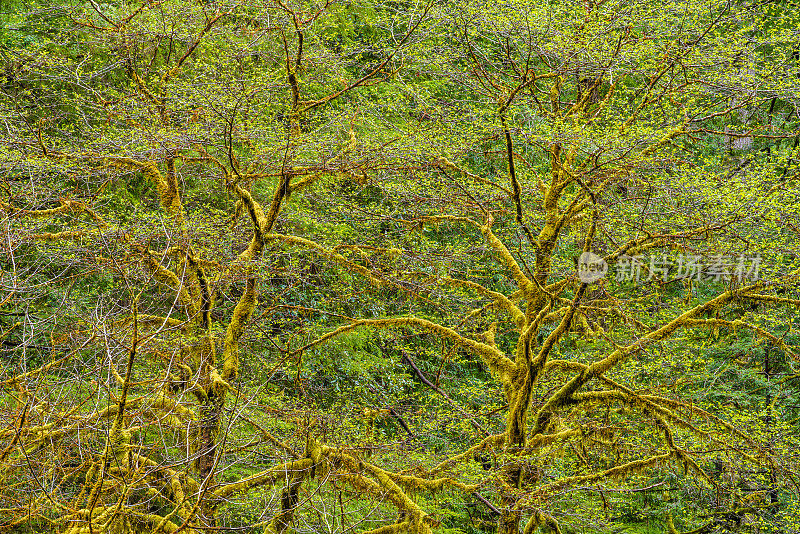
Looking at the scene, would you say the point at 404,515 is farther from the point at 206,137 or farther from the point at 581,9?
the point at 581,9

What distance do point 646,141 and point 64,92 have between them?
20.3 feet

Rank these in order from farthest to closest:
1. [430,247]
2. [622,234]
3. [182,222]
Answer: [430,247] → [622,234] → [182,222]

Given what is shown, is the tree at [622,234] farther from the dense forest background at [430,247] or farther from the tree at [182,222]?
the tree at [182,222]

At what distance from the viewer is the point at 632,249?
18.7 feet

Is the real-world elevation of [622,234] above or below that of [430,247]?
above

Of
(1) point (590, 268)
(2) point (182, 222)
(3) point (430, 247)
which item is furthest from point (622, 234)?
(2) point (182, 222)

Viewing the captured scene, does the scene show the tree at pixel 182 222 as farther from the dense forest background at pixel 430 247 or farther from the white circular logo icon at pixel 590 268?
the white circular logo icon at pixel 590 268

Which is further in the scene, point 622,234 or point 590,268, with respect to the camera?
point 622,234

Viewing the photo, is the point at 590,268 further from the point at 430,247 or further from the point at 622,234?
the point at 430,247

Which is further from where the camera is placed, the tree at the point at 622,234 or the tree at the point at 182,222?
the tree at the point at 622,234

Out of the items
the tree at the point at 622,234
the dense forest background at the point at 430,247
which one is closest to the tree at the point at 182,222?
the dense forest background at the point at 430,247

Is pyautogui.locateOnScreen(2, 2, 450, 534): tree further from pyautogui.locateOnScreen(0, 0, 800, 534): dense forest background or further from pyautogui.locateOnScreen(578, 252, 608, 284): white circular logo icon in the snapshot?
pyautogui.locateOnScreen(578, 252, 608, 284): white circular logo icon

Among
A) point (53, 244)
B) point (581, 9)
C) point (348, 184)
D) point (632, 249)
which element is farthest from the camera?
point (348, 184)

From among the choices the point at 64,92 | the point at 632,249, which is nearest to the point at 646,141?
the point at 632,249
